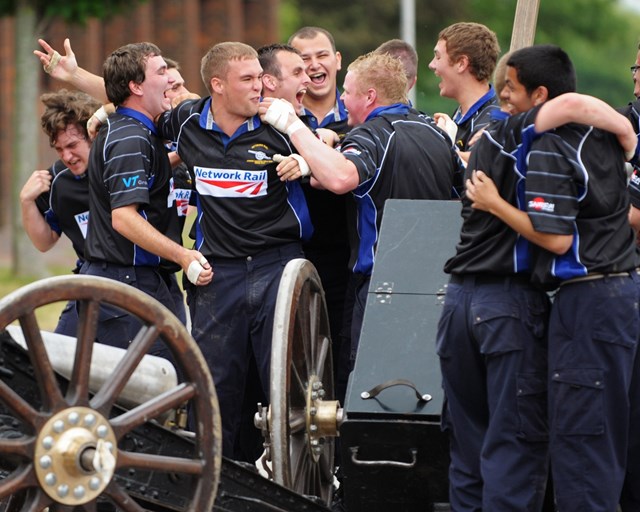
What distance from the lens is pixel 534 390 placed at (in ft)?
15.1

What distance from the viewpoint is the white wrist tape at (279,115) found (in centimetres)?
598

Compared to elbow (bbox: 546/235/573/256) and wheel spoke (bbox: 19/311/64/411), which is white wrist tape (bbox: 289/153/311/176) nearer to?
elbow (bbox: 546/235/573/256)

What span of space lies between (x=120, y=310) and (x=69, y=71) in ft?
4.45

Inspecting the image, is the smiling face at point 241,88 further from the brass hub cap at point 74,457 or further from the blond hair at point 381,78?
the brass hub cap at point 74,457

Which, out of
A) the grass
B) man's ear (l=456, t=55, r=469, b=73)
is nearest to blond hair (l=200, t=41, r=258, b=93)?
man's ear (l=456, t=55, r=469, b=73)

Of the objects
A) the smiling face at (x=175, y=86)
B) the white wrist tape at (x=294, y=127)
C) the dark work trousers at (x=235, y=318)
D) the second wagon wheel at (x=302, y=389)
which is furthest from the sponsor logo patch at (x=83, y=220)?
the second wagon wheel at (x=302, y=389)

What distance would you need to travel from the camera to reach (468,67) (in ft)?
22.4

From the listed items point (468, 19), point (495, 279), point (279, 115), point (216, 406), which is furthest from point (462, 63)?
point (468, 19)

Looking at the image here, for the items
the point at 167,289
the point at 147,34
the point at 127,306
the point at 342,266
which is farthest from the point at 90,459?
the point at 147,34

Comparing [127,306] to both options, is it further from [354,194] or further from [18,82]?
[18,82]

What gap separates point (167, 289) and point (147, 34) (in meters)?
21.0

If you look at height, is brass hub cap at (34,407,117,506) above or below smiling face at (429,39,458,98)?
below

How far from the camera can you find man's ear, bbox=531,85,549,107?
460 centimetres

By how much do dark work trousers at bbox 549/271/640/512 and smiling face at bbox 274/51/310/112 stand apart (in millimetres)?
2415
